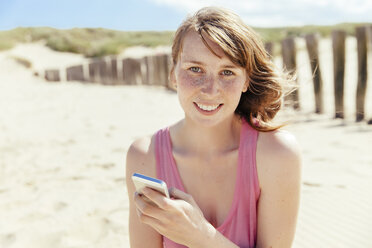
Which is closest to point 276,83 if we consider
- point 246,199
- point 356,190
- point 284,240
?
point 246,199

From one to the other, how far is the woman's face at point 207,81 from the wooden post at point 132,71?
447 inches

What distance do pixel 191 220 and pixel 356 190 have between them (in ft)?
7.41

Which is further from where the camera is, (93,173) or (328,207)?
(93,173)

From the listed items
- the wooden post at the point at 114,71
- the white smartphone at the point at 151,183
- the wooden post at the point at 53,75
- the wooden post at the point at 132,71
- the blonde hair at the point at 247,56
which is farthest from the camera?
the wooden post at the point at 53,75

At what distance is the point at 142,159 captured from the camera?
1.92m

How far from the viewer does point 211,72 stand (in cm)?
172

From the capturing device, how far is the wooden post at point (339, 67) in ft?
18.0

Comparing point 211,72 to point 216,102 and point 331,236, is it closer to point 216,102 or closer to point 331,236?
point 216,102

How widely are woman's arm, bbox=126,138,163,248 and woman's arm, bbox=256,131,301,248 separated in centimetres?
53

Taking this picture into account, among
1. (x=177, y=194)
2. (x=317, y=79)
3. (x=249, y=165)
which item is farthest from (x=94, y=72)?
(x=177, y=194)

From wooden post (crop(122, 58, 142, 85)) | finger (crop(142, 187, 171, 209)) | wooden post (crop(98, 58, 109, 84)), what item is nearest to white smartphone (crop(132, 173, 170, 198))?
finger (crop(142, 187, 171, 209))

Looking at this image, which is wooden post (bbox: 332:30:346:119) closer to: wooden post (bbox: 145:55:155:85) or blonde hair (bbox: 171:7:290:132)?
blonde hair (bbox: 171:7:290:132)

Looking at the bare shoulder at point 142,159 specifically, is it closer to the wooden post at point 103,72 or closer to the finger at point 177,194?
the finger at point 177,194

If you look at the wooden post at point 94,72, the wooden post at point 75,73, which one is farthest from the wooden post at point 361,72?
the wooden post at point 75,73
